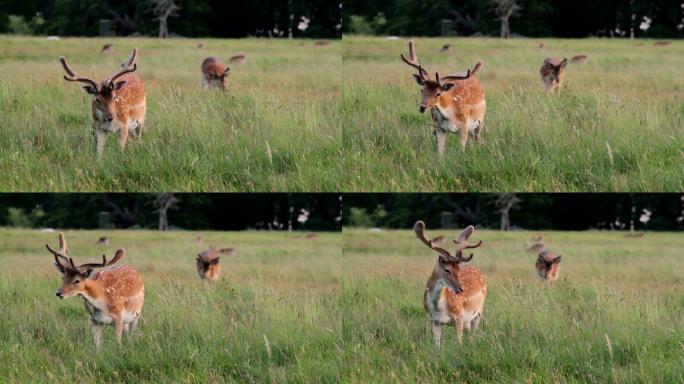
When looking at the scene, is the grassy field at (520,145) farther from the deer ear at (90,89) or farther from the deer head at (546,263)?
the deer ear at (90,89)

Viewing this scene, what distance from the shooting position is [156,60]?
2512 centimetres

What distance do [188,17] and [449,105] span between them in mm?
28882

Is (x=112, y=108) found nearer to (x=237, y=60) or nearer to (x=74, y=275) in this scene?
(x=74, y=275)

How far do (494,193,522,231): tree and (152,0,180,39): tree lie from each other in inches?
546

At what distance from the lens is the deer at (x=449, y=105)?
11141 mm

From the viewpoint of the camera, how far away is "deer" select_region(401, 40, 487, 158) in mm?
11141

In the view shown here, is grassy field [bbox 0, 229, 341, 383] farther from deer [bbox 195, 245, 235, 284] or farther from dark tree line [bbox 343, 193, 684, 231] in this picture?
Answer: dark tree line [bbox 343, 193, 684, 231]

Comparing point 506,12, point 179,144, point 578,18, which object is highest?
point 506,12

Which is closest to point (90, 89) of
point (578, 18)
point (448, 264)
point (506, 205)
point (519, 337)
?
point (448, 264)

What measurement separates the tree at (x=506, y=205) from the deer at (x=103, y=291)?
23244 millimetres

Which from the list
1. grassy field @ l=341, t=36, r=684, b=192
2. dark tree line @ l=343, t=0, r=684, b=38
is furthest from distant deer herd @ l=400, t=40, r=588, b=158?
dark tree line @ l=343, t=0, r=684, b=38

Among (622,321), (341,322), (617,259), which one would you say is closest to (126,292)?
(341,322)

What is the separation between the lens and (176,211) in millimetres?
35625

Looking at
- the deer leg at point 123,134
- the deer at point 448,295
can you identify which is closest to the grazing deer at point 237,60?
the deer leg at point 123,134
